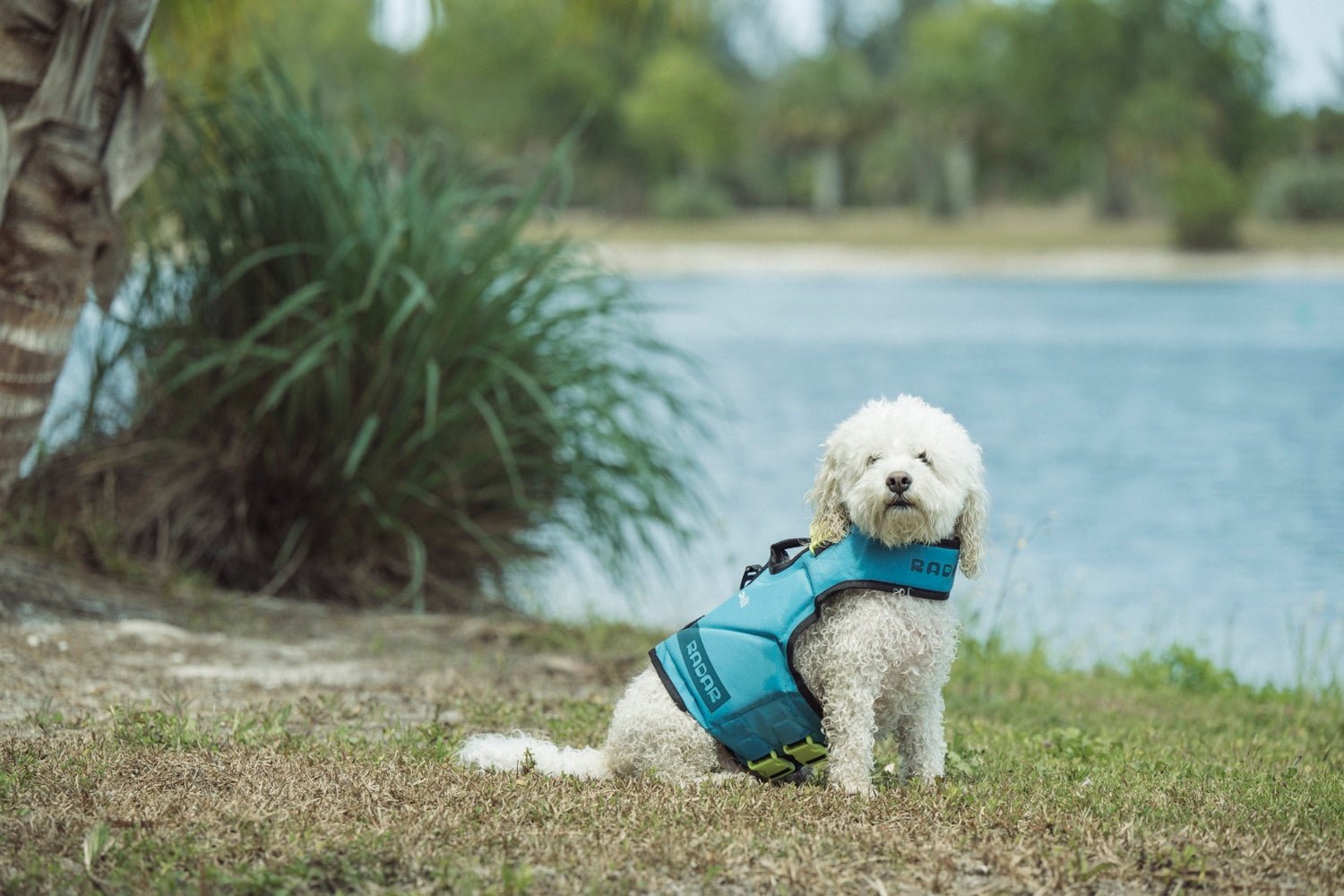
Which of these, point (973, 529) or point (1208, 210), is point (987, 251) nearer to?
point (1208, 210)

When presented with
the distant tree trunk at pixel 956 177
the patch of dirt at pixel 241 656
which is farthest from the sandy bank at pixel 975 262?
the patch of dirt at pixel 241 656

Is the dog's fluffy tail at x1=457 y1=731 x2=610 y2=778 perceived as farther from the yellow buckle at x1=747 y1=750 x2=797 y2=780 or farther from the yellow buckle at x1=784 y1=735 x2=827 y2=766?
the yellow buckle at x1=784 y1=735 x2=827 y2=766

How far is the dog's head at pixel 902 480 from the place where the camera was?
4020 millimetres

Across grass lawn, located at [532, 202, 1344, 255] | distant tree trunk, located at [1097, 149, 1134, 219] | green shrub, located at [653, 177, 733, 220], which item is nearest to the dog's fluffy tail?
grass lawn, located at [532, 202, 1344, 255]

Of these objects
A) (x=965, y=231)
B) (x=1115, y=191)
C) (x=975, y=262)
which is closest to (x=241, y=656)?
(x=975, y=262)

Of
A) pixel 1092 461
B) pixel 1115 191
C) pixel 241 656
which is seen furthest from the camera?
pixel 1115 191

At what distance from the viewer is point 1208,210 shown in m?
48.9

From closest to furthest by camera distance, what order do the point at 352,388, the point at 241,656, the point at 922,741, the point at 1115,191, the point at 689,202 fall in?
the point at 922,741 → the point at 241,656 → the point at 352,388 → the point at 1115,191 → the point at 689,202

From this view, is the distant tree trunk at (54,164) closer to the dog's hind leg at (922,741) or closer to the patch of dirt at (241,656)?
the patch of dirt at (241,656)

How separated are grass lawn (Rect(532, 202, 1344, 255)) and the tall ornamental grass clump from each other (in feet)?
105

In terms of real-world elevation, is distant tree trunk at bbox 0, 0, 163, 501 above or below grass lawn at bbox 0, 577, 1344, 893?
above

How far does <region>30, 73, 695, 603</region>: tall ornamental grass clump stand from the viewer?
25.8ft

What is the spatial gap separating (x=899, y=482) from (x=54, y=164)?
3913 mm

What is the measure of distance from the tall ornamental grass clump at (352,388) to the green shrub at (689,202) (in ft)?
204
